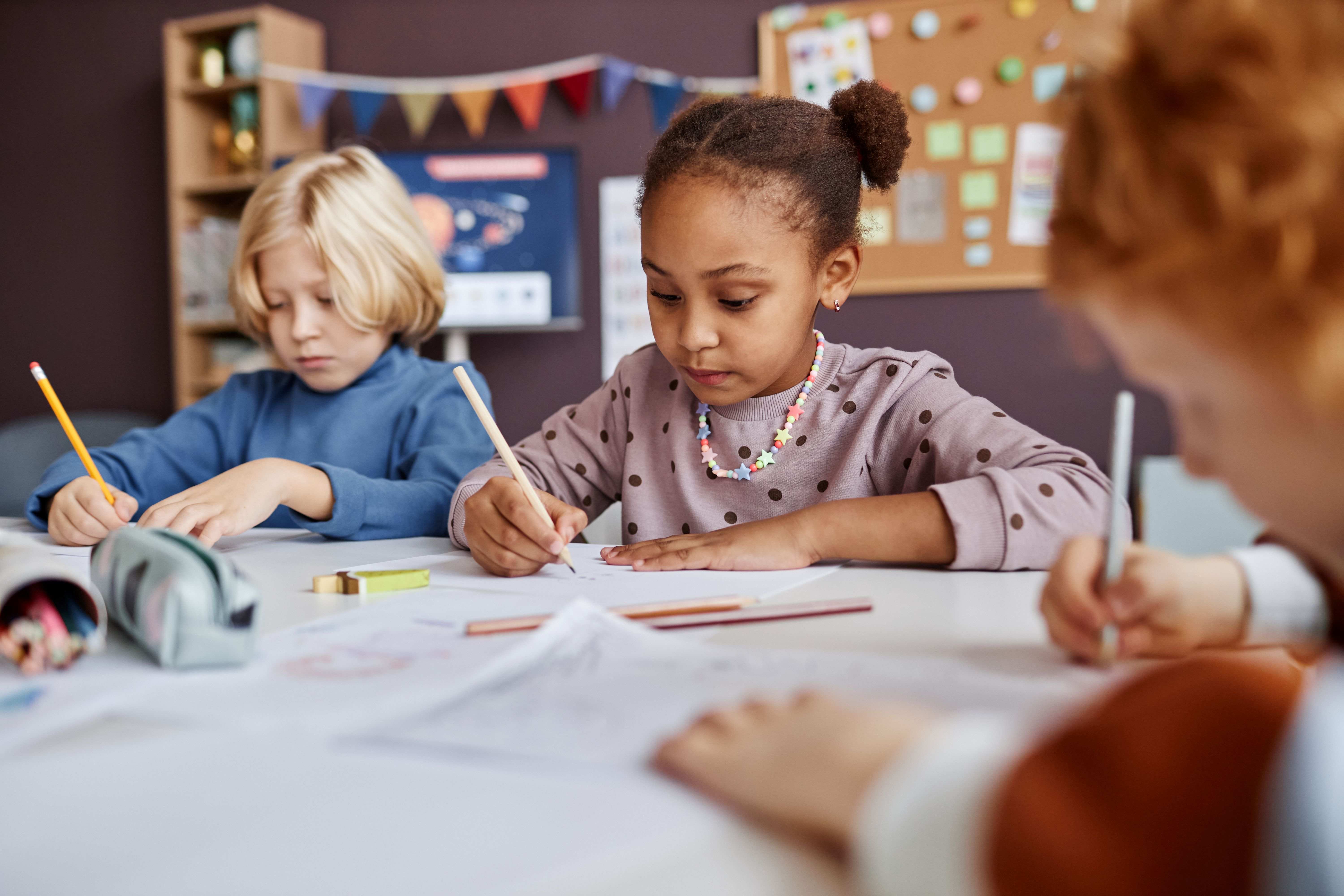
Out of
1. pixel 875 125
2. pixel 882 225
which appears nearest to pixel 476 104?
pixel 882 225

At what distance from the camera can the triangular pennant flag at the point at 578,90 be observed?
2.95 meters

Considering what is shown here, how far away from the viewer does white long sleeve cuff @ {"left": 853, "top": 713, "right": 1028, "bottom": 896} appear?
0.25m

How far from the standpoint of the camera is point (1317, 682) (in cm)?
25

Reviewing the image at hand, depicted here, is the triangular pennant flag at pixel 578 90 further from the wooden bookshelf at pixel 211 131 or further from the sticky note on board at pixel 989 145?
the sticky note on board at pixel 989 145

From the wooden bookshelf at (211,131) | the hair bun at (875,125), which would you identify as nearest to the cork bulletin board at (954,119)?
the wooden bookshelf at (211,131)

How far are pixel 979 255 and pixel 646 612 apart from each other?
2.38 m

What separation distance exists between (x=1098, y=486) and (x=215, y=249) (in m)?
2.85

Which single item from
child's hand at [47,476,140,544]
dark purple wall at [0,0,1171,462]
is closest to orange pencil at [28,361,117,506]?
child's hand at [47,476,140,544]

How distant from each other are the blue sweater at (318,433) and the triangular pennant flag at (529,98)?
173 cm

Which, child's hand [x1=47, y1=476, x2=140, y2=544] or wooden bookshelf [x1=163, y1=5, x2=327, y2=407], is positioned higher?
wooden bookshelf [x1=163, y1=5, x2=327, y2=407]

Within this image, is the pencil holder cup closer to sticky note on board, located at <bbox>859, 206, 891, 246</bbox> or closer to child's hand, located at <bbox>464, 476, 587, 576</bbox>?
child's hand, located at <bbox>464, 476, 587, 576</bbox>

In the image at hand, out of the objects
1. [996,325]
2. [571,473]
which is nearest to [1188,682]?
[571,473]

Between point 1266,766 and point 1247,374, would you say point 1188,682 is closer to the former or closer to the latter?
point 1266,766

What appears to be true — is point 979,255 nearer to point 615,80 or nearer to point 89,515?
point 615,80
